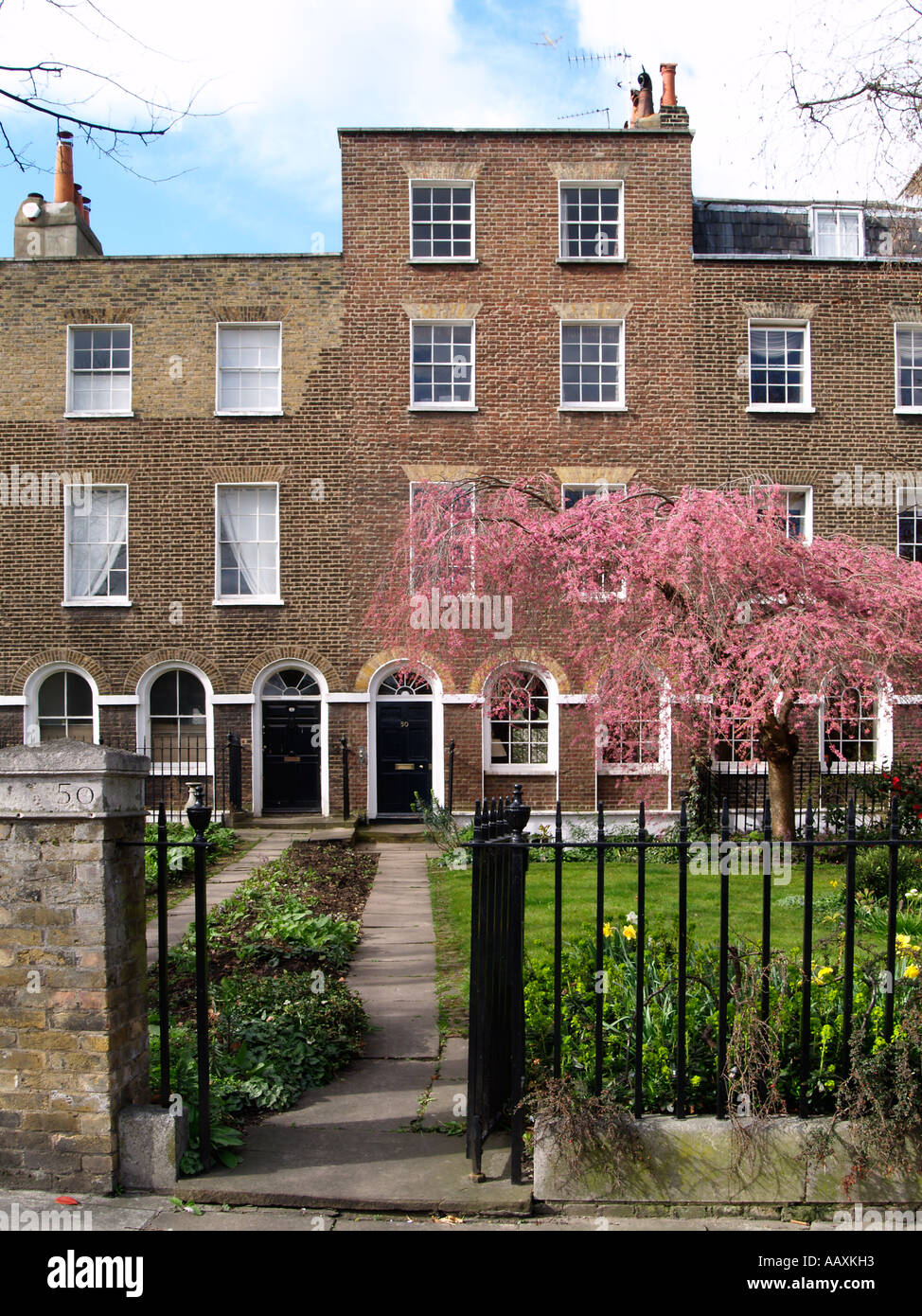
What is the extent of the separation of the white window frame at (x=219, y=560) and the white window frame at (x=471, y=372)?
10.0ft

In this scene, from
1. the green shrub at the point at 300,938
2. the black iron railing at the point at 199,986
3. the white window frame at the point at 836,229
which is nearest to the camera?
the black iron railing at the point at 199,986

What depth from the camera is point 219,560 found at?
18.4m

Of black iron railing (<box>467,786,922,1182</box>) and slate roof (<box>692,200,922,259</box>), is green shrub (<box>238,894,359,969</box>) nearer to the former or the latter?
black iron railing (<box>467,786,922,1182</box>)

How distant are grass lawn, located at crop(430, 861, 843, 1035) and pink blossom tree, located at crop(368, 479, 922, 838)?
2225 millimetres

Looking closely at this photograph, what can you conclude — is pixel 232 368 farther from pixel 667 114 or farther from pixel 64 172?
pixel 667 114

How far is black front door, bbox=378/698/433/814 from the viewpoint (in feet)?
61.1

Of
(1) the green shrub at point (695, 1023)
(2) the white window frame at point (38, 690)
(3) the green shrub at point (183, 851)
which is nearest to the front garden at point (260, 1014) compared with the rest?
(1) the green shrub at point (695, 1023)

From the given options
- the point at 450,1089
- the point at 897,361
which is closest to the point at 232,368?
the point at 897,361

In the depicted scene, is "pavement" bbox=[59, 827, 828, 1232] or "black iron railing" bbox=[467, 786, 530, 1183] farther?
"black iron railing" bbox=[467, 786, 530, 1183]

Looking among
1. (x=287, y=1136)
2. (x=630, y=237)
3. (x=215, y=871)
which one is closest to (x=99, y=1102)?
(x=287, y=1136)

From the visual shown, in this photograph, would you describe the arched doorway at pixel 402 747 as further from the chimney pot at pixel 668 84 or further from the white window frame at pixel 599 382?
the chimney pot at pixel 668 84

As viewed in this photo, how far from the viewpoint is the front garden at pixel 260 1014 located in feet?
16.7

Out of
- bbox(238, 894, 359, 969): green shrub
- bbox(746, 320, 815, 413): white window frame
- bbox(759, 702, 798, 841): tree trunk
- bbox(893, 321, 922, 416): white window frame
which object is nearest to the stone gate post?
bbox(238, 894, 359, 969): green shrub
